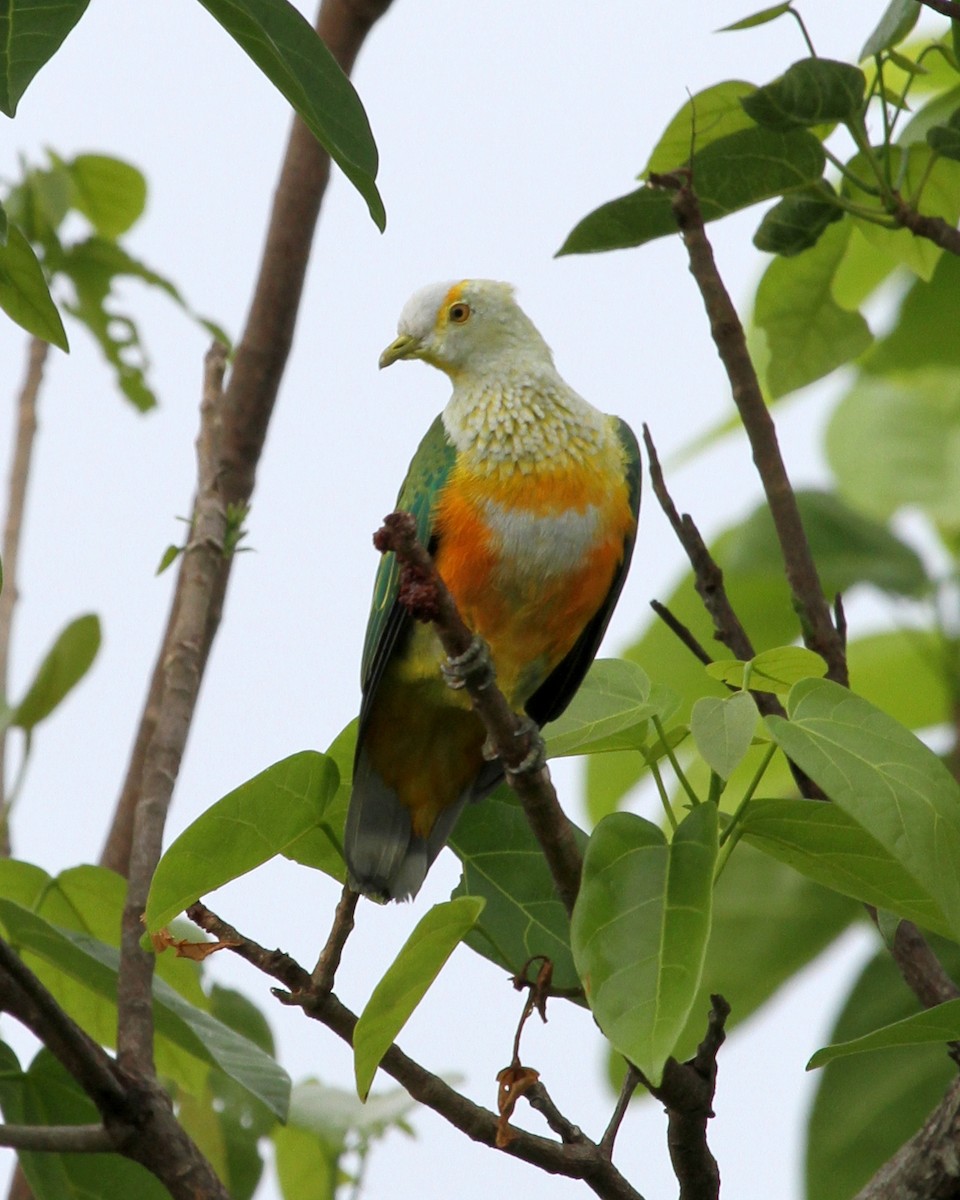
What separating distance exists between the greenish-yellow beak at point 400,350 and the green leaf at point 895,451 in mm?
1543

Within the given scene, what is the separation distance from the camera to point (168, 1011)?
1972 mm

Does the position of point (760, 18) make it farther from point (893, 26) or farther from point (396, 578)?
Result: point (396, 578)

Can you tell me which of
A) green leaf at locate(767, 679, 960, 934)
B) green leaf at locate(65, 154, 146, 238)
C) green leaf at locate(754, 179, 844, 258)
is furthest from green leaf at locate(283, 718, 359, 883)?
→ green leaf at locate(65, 154, 146, 238)

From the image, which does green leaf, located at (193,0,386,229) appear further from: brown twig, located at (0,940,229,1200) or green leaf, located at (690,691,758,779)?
brown twig, located at (0,940,229,1200)

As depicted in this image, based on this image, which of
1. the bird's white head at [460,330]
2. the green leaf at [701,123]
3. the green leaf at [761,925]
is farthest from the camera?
the green leaf at [761,925]

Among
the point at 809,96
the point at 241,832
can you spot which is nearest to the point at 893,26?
the point at 809,96

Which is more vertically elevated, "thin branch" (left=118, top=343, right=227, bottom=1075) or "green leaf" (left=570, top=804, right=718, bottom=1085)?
"thin branch" (left=118, top=343, right=227, bottom=1075)

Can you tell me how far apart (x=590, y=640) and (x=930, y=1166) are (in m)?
1.27

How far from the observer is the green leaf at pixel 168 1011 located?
6.28 feet

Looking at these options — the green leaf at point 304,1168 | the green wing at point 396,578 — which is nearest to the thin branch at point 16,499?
the green wing at point 396,578

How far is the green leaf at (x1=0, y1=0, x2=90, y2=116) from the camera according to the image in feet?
4.45

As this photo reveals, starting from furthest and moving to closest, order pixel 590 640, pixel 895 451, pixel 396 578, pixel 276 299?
pixel 895 451 → pixel 276 299 → pixel 590 640 → pixel 396 578

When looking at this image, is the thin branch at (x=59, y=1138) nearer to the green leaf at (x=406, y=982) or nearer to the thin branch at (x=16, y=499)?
the green leaf at (x=406, y=982)

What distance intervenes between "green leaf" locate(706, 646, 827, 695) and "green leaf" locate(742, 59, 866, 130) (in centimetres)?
88
